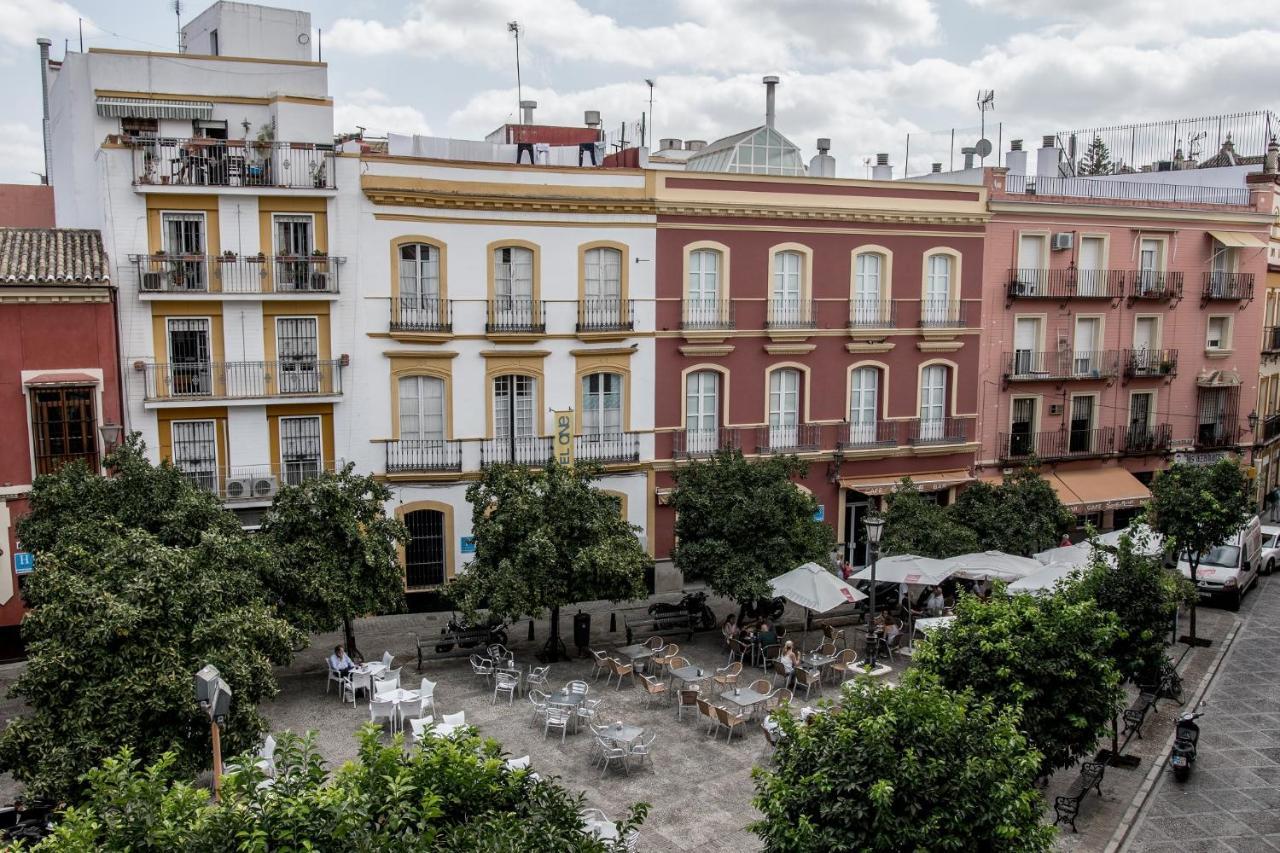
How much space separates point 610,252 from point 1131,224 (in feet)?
59.7

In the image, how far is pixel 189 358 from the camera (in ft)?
81.1

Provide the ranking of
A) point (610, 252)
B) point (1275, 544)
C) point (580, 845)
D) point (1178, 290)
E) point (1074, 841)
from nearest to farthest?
1. point (580, 845)
2. point (1074, 841)
3. point (610, 252)
4. point (1275, 544)
5. point (1178, 290)

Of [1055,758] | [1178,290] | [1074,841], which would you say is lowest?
[1074,841]

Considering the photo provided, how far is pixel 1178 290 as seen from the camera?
1405 inches

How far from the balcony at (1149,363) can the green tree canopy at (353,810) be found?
3132 cm

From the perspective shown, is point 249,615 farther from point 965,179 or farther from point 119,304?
point 965,179

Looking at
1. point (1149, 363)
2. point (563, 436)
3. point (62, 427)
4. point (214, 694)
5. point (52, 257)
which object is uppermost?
point (52, 257)

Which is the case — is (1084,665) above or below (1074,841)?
above

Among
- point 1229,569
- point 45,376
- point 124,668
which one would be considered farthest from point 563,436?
point 1229,569

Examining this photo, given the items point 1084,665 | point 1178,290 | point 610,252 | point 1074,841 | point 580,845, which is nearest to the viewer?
point 580,845

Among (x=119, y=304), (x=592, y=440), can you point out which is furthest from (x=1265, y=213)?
(x=119, y=304)

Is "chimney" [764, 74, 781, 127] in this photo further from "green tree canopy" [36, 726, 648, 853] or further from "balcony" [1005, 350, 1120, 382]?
"green tree canopy" [36, 726, 648, 853]

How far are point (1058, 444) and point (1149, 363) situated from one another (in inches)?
179

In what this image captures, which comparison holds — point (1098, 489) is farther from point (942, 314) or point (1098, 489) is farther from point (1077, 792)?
point (1077, 792)
